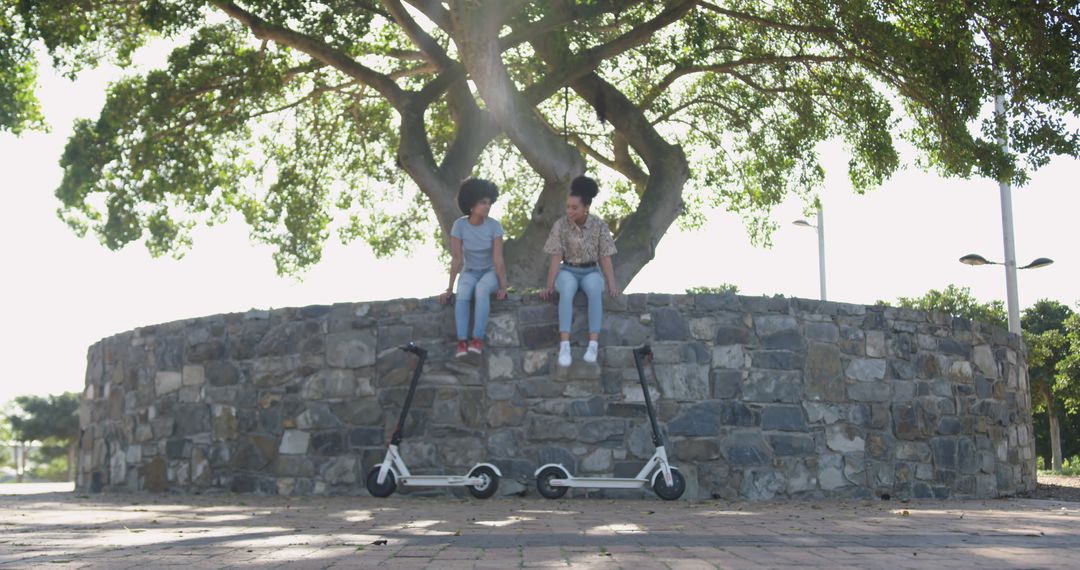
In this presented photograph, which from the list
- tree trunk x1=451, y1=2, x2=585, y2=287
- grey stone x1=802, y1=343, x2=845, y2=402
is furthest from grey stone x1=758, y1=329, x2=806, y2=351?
tree trunk x1=451, y1=2, x2=585, y2=287

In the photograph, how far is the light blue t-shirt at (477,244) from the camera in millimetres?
Result: 9945

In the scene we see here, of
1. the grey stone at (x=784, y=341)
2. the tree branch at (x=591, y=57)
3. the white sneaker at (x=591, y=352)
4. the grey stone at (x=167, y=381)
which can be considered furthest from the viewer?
the tree branch at (x=591, y=57)

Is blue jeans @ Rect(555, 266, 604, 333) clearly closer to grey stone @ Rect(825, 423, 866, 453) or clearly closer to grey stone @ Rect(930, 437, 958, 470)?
grey stone @ Rect(825, 423, 866, 453)

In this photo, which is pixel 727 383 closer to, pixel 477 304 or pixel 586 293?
pixel 586 293

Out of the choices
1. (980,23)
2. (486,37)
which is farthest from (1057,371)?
(486,37)

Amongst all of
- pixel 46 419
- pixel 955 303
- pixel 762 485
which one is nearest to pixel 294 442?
pixel 762 485

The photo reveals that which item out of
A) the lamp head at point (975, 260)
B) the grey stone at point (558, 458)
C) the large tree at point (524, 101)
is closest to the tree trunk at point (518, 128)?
the large tree at point (524, 101)

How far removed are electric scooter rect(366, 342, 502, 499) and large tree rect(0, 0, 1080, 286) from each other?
396 cm

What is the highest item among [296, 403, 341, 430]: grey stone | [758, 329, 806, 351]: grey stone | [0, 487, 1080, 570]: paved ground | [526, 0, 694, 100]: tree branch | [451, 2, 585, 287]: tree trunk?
[526, 0, 694, 100]: tree branch

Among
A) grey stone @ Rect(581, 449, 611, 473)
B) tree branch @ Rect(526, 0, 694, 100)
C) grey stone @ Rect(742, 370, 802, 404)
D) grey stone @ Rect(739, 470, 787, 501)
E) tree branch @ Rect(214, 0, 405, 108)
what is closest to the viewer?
grey stone @ Rect(581, 449, 611, 473)

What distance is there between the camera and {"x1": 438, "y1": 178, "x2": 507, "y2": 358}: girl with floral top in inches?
384

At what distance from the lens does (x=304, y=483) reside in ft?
33.3

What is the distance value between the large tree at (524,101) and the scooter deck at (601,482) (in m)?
4.40

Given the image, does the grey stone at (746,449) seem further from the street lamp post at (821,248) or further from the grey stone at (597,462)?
the street lamp post at (821,248)
